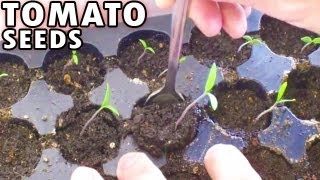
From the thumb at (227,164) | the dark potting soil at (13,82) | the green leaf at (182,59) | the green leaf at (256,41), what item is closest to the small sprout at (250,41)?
the green leaf at (256,41)

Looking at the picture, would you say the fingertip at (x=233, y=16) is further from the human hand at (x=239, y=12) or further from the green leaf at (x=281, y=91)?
the green leaf at (x=281, y=91)

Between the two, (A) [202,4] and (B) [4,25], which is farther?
(B) [4,25]

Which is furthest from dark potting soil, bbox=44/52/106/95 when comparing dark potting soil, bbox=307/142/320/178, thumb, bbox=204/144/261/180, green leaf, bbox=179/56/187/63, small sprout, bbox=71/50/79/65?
dark potting soil, bbox=307/142/320/178

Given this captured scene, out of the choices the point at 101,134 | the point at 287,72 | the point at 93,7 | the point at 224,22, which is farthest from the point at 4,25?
the point at 287,72

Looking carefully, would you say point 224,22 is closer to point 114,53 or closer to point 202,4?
point 202,4

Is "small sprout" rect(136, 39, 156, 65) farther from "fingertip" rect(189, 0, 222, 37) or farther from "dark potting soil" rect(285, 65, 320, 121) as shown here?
"dark potting soil" rect(285, 65, 320, 121)

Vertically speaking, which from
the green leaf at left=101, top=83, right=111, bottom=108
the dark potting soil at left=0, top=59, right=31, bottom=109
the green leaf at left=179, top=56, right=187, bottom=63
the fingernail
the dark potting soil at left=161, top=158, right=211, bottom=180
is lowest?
the dark potting soil at left=161, top=158, right=211, bottom=180
